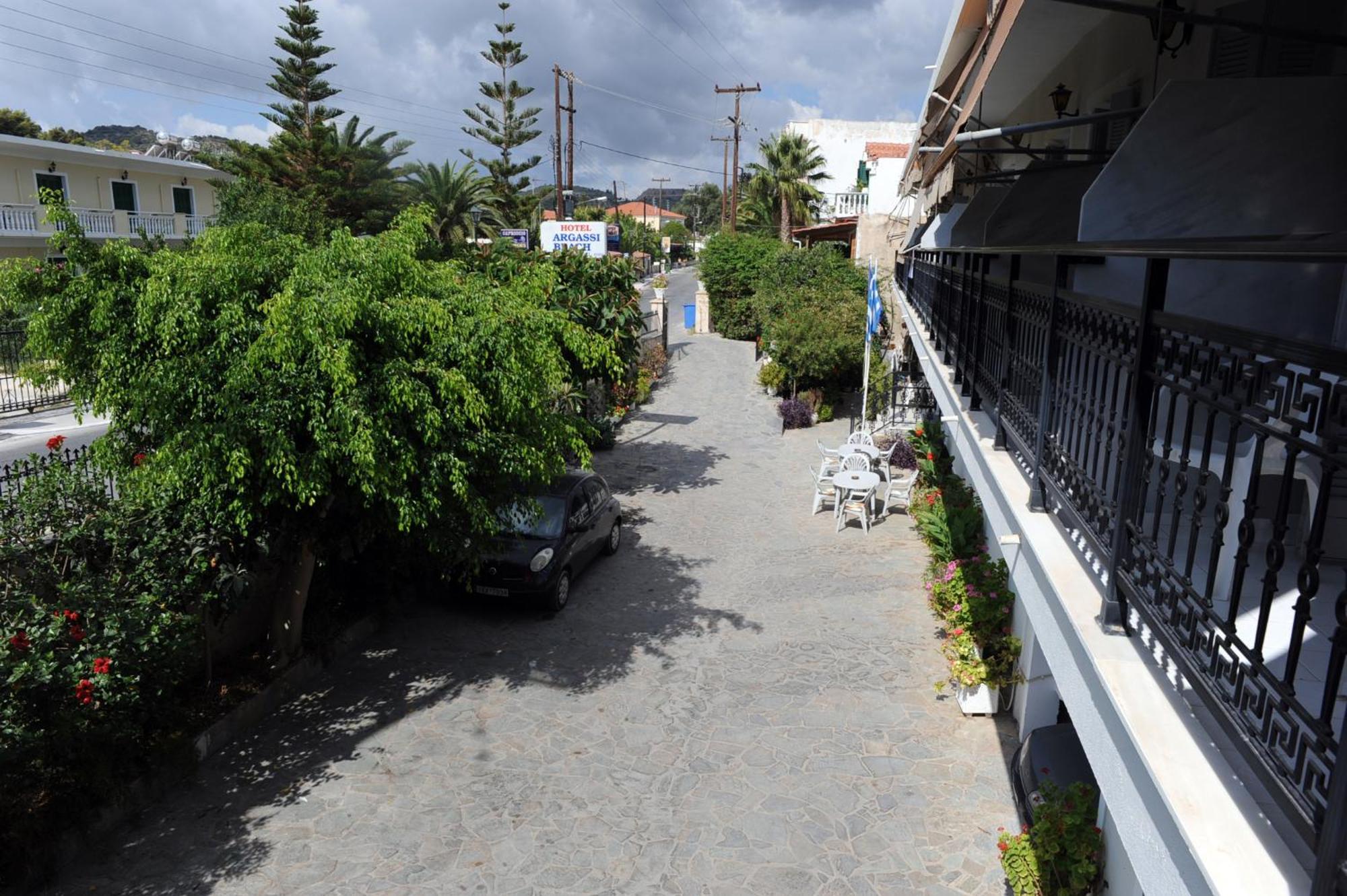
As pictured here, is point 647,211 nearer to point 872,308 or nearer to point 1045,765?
point 872,308

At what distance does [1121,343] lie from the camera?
3340mm

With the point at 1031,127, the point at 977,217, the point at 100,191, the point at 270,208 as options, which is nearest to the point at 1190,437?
the point at 1031,127

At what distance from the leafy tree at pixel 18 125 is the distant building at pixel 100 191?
1818 centimetres

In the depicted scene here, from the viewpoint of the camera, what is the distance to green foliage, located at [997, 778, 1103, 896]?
18.1ft

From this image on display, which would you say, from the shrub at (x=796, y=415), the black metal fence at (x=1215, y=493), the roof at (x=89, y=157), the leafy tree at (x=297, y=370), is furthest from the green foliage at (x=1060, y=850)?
the roof at (x=89, y=157)

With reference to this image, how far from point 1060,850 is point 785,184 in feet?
150

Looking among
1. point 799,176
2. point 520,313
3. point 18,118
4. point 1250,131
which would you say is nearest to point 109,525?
point 520,313

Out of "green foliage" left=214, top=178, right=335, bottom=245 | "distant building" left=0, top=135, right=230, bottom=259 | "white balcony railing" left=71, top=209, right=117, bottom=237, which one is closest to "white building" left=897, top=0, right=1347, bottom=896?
"green foliage" left=214, top=178, right=335, bottom=245

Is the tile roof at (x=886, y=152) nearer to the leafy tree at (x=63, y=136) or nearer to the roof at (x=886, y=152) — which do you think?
the roof at (x=886, y=152)

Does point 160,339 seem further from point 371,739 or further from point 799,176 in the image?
point 799,176

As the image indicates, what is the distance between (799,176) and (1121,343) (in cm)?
4792

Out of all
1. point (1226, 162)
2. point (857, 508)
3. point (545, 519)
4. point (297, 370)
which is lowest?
point (857, 508)

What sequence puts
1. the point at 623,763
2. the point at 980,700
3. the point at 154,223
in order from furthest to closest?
the point at 154,223 < the point at 980,700 < the point at 623,763

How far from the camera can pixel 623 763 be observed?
802cm
